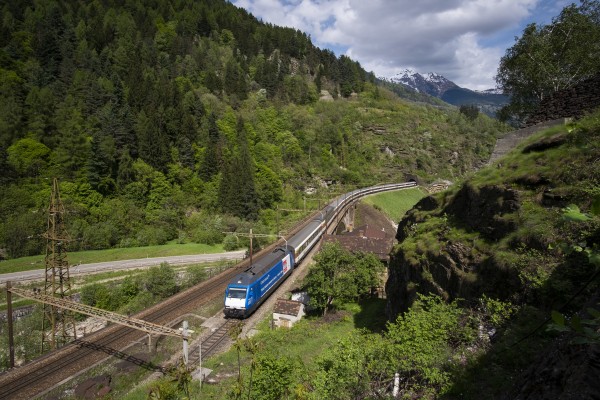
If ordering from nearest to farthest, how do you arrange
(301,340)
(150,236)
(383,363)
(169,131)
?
(383,363)
(301,340)
(150,236)
(169,131)

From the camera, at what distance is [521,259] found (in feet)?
34.1

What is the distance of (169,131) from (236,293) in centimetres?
4971

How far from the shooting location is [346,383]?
363 inches

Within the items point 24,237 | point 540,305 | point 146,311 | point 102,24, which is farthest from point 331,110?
point 540,305

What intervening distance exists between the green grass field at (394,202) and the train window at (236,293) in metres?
40.8

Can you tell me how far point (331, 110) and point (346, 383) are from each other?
318 ft

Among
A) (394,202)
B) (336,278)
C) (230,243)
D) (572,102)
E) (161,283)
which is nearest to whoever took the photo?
(572,102)

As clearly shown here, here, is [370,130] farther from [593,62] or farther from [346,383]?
[346,383]

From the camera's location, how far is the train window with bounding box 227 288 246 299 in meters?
22.9

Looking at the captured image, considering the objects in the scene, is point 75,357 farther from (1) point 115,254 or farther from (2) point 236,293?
(1) point 115,254

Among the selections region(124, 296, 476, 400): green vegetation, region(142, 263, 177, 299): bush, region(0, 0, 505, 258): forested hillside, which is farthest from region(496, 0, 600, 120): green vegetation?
region(0, 0, 505, 258): forested hillside

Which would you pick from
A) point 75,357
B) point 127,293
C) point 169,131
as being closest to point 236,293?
point 75,357

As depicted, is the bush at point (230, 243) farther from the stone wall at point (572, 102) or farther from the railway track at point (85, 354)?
the stone wall at point (572, 102)

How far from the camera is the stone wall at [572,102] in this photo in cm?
1421
